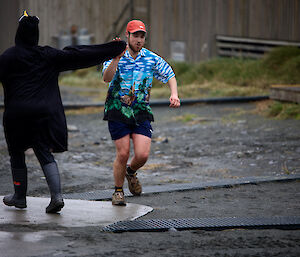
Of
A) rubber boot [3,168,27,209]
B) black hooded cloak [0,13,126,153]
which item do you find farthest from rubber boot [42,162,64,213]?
rubber boot [3,168,27,209]

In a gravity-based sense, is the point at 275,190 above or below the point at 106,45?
below

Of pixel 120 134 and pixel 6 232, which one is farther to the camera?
pixel 120 134

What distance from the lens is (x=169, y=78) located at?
5969 mm

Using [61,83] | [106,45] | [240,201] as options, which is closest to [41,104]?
[106,45]

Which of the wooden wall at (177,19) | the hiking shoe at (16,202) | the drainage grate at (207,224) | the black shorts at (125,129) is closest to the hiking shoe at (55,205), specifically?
the hiking shoe at (16,202)

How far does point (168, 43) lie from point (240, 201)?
15.1 m

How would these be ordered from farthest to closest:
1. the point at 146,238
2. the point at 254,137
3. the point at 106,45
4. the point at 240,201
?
1. the point at 254,137
2. the point at 240,201
3. the point at 106,45
4. the point at 146,238

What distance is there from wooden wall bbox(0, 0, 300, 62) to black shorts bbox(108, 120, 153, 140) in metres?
10.8

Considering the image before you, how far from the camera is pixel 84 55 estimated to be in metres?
5.61

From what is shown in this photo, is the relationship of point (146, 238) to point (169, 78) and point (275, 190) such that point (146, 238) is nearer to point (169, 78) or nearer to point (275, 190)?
point (169, 78)

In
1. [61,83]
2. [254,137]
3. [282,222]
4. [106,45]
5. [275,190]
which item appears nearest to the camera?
[282,222]

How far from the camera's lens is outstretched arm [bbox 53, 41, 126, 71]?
5.48 m

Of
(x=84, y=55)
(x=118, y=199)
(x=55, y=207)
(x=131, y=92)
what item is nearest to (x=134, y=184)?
(x=118, y=199)

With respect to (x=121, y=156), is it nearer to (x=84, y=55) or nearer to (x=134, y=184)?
(x=134, y=184)
